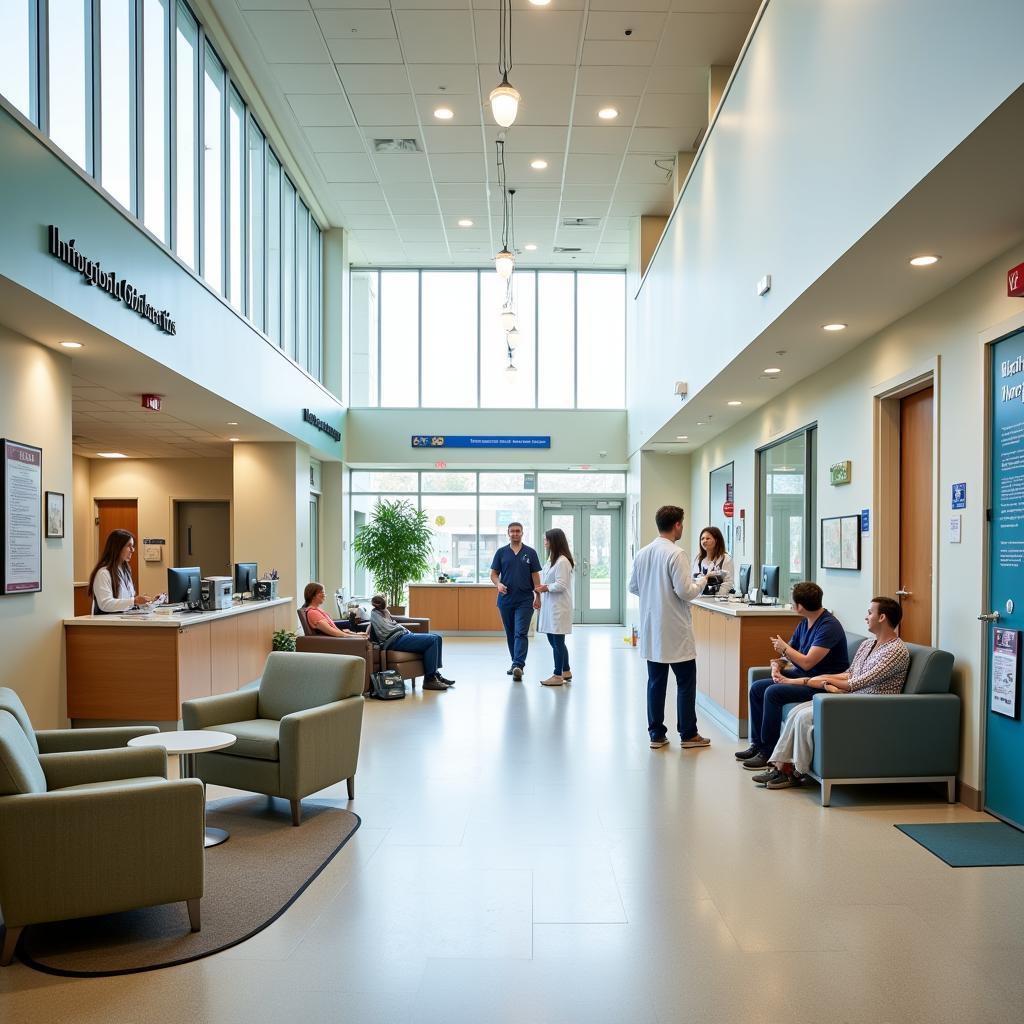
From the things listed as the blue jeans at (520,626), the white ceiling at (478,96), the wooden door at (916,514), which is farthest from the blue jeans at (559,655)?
the white ceiling at (478,96)

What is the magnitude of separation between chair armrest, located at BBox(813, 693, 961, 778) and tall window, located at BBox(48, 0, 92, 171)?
19.8ft

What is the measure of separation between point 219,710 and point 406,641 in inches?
150

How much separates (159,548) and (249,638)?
5.34 metres

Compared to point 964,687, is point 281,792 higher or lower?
lower

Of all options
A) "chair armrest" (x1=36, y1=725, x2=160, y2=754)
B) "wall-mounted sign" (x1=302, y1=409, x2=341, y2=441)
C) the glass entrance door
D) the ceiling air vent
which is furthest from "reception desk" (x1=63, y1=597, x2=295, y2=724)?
the glass entrance door

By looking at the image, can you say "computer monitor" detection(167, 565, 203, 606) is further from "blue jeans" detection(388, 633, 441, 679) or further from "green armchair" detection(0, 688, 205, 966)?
"green armchair" detection(0, 688, 205, 966)

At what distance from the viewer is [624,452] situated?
51.3ft

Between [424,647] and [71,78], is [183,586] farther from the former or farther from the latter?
[71,78]

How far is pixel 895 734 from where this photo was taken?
4.93 m

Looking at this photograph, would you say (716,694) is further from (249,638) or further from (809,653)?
(249,638)

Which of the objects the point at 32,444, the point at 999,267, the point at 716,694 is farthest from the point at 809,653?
the point at 32,444

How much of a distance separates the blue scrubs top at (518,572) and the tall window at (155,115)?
4781mm

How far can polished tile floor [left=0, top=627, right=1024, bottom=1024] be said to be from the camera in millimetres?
2820

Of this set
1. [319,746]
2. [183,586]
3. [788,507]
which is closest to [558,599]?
[788,507]
